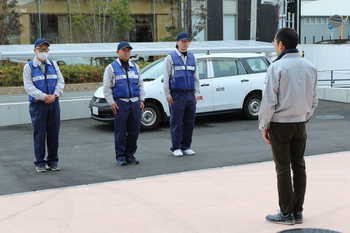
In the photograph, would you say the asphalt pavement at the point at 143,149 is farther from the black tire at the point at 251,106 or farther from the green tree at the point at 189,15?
the green tree at the point at 189,15

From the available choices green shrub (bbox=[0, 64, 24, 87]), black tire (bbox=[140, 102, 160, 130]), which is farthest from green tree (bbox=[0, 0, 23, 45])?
black tire (bbox=[140, 102, 160, 130])

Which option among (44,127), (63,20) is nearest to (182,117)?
(44,127)

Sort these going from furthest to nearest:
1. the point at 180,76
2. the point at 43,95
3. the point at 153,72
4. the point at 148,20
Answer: the point at 148,20 → the point at 153,72 → the point at 180,76 → the point at 43,95

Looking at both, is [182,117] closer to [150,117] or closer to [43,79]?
[43,79]

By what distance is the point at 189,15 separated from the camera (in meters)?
26.7

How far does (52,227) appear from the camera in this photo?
4867 mm

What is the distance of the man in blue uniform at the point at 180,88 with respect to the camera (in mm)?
8281

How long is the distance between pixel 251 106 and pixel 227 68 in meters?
1.17

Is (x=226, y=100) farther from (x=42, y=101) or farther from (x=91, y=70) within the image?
(x=42, y=101)

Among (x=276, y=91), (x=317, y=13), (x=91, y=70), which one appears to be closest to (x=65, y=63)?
A: (x=91, y=70)

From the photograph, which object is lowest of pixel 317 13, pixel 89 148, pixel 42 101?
pixel 89 148

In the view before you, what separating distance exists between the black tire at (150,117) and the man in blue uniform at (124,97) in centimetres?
352

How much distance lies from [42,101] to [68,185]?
4.56ft

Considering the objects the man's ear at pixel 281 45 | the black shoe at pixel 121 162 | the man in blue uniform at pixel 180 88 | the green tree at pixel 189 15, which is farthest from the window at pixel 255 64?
the green tree at pixel 189 15
